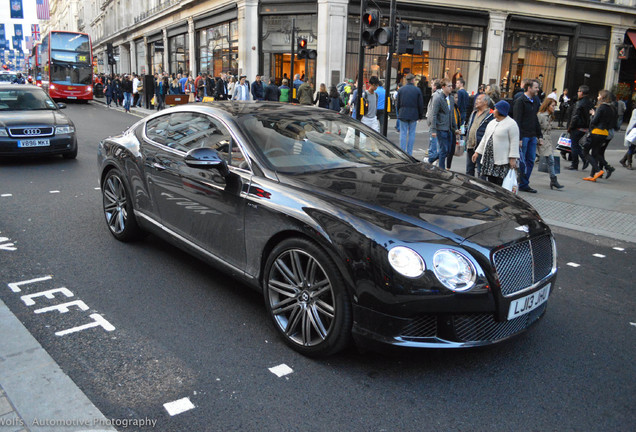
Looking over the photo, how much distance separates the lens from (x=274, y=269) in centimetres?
352

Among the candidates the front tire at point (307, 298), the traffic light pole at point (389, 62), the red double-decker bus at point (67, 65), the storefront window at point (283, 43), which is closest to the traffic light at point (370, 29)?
the traffic light pole at point (389, 62)

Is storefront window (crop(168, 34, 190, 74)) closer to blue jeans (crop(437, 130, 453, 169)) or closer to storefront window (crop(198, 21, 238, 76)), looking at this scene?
storefront window (crop(198, 21, 238, 76))

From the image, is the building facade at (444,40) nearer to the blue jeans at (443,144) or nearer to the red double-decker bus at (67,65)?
the red double-decker bus at (67,65)

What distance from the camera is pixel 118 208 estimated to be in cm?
553

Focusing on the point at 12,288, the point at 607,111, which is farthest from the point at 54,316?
the point at 607,111

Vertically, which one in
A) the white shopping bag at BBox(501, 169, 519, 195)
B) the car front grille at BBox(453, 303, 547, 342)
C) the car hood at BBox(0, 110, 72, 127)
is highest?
the car hood at BBox(0, 110, 72, 127)

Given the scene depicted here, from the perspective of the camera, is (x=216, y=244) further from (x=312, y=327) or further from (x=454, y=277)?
(x=454, y=277)

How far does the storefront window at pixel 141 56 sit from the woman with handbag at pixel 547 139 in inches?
1766

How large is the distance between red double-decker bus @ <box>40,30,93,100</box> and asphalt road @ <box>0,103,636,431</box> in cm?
3037

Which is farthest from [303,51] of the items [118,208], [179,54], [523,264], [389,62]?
[179,54]

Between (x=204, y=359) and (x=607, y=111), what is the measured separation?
10.2 meters

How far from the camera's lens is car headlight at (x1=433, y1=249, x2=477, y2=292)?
2877 mm

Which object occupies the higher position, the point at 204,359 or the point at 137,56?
the point at 137,56

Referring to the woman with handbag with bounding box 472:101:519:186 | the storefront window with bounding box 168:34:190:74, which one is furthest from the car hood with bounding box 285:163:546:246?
the storefront window with bounding box 168:34:190:74
